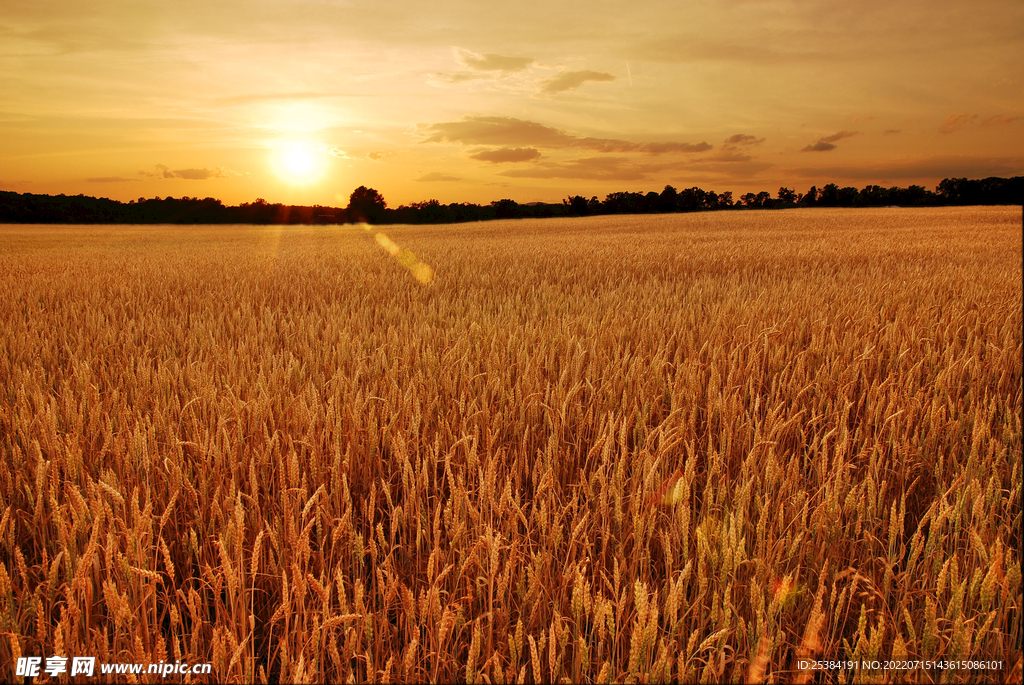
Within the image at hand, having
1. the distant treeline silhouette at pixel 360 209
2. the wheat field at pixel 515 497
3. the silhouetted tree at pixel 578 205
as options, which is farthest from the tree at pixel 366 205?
the wheat field at pixel 515 497

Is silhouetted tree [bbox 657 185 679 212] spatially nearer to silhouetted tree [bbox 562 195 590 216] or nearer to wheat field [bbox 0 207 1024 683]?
silhouetted tree [bbox 562 195 590 216]

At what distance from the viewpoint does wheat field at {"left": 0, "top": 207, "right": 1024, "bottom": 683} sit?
958 millimetres

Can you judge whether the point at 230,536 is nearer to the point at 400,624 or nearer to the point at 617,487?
the point at 400,624

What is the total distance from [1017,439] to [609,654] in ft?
5.96

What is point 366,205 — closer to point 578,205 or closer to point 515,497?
point 578,205

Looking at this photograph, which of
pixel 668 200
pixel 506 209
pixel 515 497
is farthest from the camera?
pixel 668 200

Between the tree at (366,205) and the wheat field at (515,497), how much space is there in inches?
1754

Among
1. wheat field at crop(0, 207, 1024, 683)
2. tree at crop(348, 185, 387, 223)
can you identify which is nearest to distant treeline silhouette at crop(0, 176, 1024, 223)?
tree at crop(348, 185, 387, 223)

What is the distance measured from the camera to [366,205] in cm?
4950

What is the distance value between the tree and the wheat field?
146ft

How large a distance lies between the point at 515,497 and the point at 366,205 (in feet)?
170

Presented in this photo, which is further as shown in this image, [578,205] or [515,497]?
[578,205]

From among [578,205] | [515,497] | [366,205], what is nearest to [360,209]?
[366,205]

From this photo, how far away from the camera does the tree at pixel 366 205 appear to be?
46.1m
